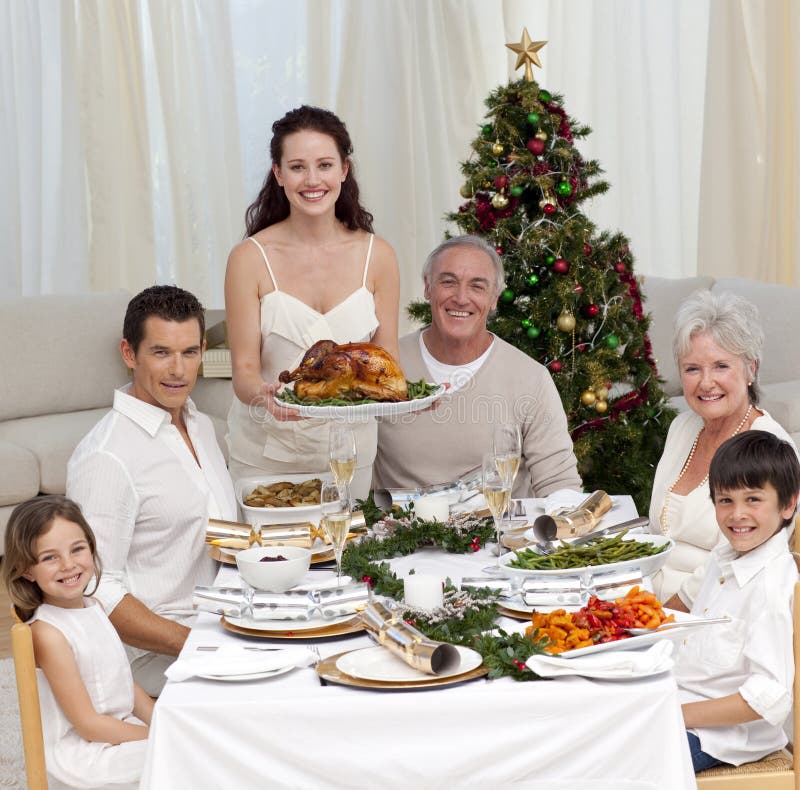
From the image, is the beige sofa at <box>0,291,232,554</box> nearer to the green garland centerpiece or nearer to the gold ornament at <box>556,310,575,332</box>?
the gold ornament at <box>556,310,575,332</box>

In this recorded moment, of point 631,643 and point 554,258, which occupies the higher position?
point 554,258

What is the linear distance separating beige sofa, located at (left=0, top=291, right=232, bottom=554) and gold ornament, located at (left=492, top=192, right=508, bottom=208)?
1629 mm

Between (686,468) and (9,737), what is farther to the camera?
(9,737)

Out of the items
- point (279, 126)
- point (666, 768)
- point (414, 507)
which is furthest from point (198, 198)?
point (666, 768)

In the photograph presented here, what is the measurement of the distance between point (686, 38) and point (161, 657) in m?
5.07

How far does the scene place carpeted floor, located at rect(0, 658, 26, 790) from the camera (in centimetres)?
271

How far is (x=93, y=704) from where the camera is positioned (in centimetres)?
182

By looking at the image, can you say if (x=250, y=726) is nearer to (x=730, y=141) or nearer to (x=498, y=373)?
(x=498, y=373)

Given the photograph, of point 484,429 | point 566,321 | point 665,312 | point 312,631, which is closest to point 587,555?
point 312,631

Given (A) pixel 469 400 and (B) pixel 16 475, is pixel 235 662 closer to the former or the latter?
(A) pixel 469 400

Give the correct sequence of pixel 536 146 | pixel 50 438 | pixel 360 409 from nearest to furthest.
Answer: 1. pixel 360 409
2. pixel 536 146
3. pixel 50 438

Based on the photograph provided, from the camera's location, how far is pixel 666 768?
144 centimetres

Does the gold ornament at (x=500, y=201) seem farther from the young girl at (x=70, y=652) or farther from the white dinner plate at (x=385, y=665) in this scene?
the white dinner plate at (x=385, y=665)

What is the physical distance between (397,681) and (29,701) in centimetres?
56
